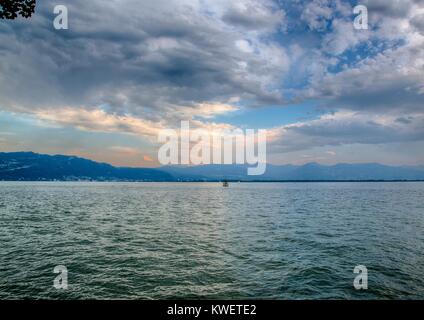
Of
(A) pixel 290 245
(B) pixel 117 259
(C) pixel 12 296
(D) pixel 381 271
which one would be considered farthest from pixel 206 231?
(C) pixel 12 296

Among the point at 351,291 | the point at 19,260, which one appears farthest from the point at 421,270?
the point at 19,260

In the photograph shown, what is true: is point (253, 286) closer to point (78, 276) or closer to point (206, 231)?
point (78, 276)

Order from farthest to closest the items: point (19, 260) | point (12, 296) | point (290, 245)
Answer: point (290, 245) < point (19, 260) < point (12, 296)

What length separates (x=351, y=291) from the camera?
780 inches

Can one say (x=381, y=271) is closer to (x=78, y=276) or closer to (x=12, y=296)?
(x=78, y=276)

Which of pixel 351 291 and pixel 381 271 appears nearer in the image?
pixel 351 291

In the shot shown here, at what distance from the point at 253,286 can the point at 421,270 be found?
16367mm

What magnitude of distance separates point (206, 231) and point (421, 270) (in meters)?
27.9

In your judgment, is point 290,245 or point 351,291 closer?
point 351,291
